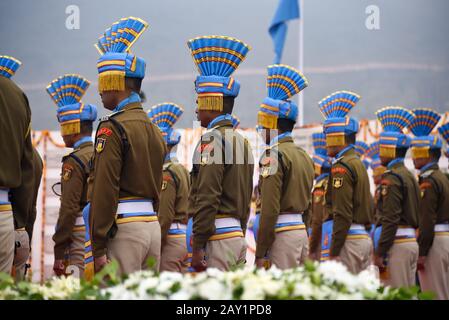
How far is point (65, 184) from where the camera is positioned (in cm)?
636

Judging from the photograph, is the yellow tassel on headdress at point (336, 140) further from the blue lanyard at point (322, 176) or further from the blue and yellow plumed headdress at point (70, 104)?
the blue and yellow plumed headdress at point (70, 104)

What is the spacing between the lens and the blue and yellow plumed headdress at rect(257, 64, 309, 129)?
6.33 metres

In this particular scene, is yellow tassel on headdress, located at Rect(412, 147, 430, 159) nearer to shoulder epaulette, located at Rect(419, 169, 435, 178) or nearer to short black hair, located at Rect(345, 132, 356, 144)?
shoulder epaulette, located at Rect(419, 169, 435, 178)

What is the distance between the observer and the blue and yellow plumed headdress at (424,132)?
8.52 meters

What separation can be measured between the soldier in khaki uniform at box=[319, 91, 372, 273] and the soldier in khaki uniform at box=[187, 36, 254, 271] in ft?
5.94

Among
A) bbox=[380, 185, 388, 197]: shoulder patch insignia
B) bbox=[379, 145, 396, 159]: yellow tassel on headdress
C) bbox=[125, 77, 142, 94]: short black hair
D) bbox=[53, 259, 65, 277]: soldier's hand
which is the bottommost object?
bbox=[53, 259, 65, 277]: soldier's hand

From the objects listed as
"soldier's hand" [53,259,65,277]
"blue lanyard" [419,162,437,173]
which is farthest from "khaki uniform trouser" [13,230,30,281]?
"blue lanyard" [419,162,437,173]

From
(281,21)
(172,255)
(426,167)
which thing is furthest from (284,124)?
(281,21)

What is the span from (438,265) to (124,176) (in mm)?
4521

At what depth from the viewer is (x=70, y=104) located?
6875mm

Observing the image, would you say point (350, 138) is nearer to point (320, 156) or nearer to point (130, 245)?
point (320, 156)

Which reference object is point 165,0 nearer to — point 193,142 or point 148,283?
point 193,142

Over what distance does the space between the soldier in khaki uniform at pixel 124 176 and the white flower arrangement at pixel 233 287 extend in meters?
1.52
